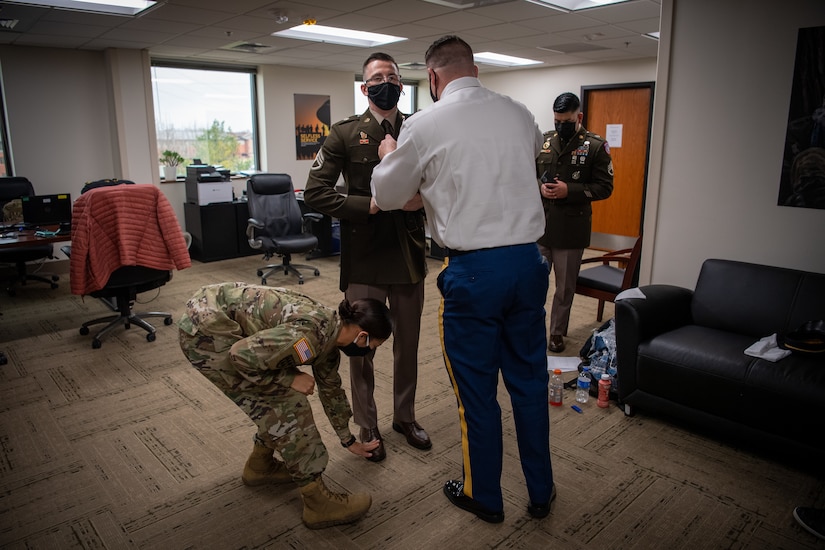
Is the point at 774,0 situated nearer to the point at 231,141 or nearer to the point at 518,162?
the point at 518,162

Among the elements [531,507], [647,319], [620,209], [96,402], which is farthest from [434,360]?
[620,209]

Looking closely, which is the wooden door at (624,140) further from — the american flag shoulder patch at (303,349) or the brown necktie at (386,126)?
the american flag shoulder patch at (303,349)

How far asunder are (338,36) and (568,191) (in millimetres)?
3328

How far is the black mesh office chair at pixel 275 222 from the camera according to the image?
17.9 ft

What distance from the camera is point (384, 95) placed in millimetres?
2301

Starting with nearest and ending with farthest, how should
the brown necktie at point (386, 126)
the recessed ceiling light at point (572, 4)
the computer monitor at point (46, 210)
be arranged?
the brown necktie at point (386, 126), the recessed ceiling light at point (572, 4), the computer monitor at point (46, 210)

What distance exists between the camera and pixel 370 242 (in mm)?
2316

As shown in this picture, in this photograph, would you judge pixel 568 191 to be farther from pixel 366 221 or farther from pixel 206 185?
pixel 206 185

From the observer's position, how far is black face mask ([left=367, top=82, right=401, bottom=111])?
2.30 m

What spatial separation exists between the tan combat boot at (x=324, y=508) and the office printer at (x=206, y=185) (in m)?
5.05

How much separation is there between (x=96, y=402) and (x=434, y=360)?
6.29 ft

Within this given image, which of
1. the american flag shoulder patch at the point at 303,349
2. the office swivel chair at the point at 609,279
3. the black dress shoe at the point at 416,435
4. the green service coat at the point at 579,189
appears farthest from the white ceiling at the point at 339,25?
the american flag shoulder patch at the point at 303,349

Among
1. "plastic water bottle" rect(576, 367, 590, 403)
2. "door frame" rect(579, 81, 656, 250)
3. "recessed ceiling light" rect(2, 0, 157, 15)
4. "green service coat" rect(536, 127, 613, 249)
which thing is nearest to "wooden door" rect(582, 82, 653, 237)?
"door frame" rect(579, 81, 656, 250)

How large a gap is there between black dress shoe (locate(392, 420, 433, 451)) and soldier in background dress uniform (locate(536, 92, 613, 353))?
57.9 inches
